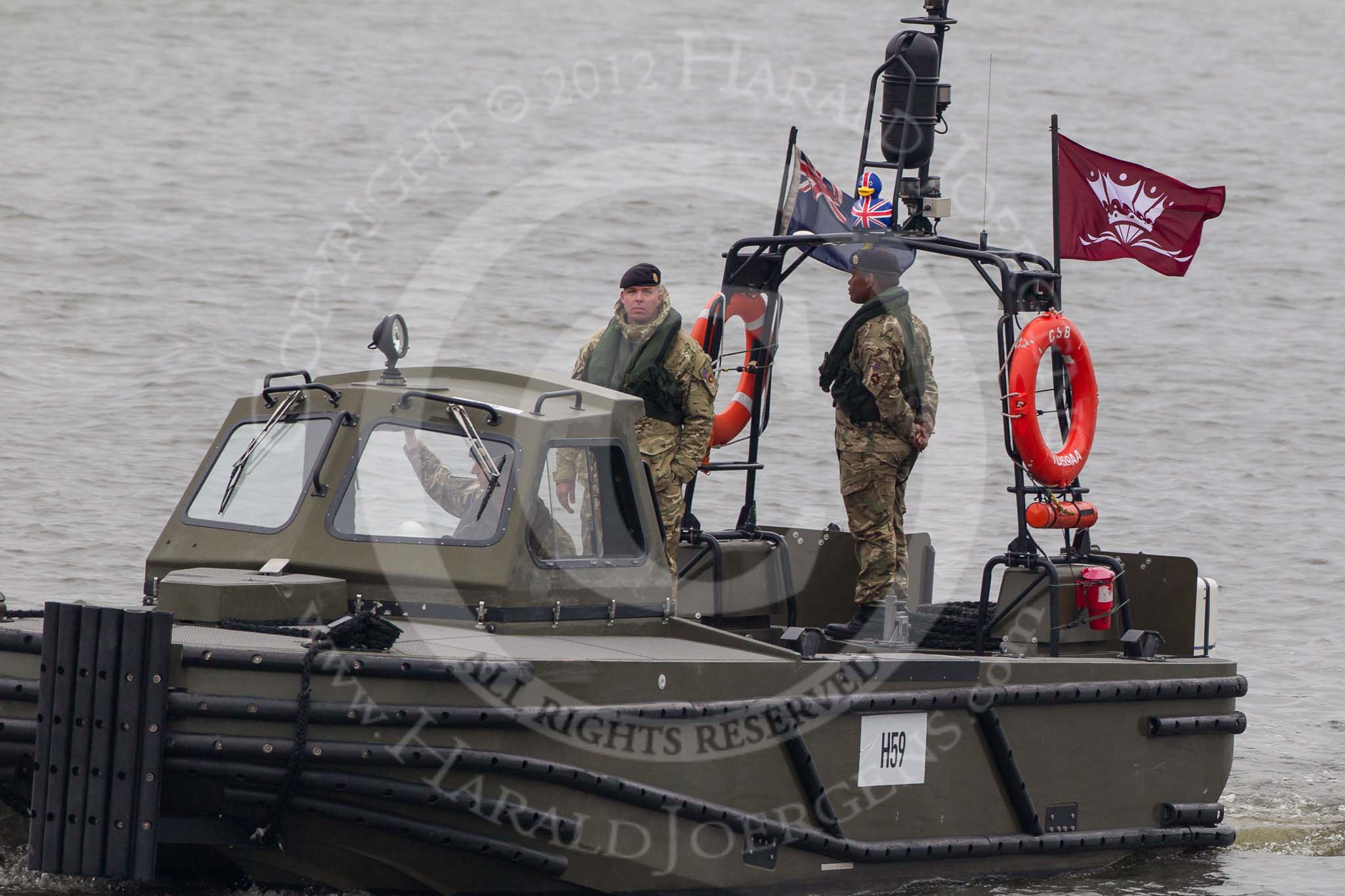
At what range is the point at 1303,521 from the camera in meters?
15.1

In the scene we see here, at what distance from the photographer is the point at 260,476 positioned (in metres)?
7.61

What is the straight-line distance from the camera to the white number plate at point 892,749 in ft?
24.5

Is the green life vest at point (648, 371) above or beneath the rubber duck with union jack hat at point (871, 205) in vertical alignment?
beneath

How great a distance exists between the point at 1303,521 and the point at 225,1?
1674cm

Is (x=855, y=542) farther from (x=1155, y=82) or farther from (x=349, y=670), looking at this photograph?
(x=1155, y=82)

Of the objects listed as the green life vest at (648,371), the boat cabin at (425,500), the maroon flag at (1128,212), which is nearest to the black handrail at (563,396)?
the boat cabin at (425,500)

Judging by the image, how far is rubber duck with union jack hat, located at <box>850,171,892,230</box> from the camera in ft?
29.4

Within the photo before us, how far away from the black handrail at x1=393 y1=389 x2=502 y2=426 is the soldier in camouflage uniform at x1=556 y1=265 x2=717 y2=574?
1081 mm

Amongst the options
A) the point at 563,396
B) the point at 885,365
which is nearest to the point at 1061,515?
the point at 885,365

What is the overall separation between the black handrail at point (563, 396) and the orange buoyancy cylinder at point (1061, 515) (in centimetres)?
206

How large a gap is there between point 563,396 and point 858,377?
1.71 m

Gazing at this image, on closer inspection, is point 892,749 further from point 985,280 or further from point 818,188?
point 818,188

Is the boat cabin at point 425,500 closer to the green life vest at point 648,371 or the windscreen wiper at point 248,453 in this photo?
the windscreen wiper at point 248,453

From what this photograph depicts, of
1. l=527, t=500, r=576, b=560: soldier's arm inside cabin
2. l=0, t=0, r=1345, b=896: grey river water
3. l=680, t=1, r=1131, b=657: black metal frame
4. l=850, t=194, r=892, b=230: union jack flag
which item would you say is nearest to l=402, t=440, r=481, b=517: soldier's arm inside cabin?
l=527, t=500, r=576, b=560: soldier's arm inside cabin
